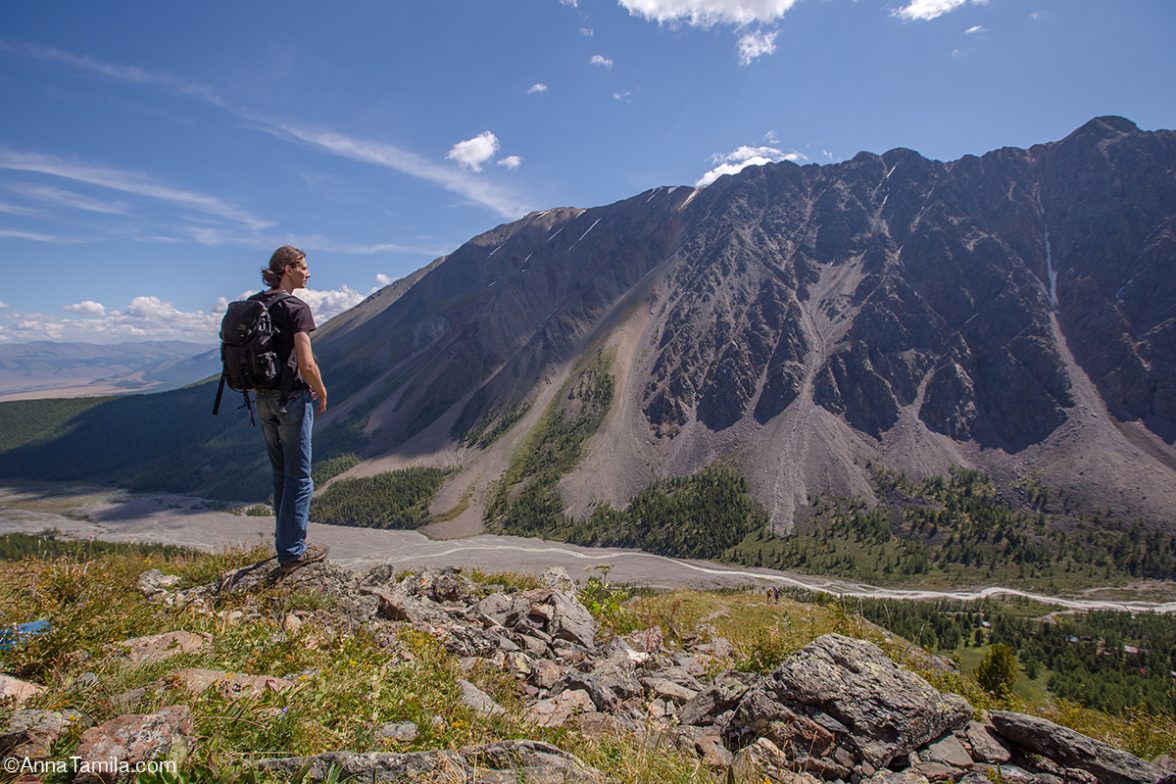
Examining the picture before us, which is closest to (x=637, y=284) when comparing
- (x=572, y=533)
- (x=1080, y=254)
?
(x=572, y=533)

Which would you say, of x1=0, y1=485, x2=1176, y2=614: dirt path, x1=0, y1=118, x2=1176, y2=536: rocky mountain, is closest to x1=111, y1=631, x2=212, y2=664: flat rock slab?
x1=0, y1=485, x2=1176, y2=614: dirt path

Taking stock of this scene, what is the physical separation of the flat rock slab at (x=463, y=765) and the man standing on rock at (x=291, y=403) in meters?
4.27

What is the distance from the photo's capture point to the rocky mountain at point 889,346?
4751 inches

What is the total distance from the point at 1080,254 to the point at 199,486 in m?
284

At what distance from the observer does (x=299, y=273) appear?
7918mm

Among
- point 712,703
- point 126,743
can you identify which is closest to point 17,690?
point 126,743

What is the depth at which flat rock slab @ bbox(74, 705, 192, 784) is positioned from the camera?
118 inches

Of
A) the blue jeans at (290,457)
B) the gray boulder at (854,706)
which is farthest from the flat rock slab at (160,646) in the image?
the gray boulder at (854,706)

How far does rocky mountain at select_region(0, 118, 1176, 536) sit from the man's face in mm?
113977

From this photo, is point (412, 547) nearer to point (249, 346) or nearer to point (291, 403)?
point (291, 403)

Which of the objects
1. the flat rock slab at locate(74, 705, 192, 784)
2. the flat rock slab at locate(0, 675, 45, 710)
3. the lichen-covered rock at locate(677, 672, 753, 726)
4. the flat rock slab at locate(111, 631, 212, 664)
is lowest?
the lichen-covered rock at locate(677, 672, 753, 726)

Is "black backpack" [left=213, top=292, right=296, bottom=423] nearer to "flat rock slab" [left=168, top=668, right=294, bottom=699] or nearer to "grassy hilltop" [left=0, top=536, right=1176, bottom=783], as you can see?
"grassy hilltop" [left=0, top=536, right=1176, bottom=783]

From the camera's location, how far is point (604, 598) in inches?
510

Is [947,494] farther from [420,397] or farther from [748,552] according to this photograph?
[420,397]
